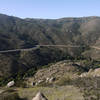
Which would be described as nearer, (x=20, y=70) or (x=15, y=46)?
(x=20, y=70)

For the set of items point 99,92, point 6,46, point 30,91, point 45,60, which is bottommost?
point 45,60

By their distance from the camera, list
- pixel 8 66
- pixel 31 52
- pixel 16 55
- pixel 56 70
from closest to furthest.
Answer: pixel 56 70 → pixel 8 66 → pixel 16 55 → pixel 31 52

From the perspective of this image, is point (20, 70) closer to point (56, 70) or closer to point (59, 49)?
point (56, 70)

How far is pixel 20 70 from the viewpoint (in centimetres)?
13088

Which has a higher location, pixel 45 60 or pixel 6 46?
pixel 6 46

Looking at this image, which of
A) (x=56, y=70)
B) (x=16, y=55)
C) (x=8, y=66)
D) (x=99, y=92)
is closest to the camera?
(x=99, y=92)

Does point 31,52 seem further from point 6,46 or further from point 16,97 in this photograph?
point 16,97

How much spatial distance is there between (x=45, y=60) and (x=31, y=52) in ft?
54.4

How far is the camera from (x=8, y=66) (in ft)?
426

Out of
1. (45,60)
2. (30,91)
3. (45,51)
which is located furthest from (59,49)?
(30,91)

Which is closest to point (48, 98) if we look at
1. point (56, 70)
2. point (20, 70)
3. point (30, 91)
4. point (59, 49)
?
point (30, 91)

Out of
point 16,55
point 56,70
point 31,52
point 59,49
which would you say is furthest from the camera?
A: point 59,49

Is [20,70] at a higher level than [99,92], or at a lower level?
lower

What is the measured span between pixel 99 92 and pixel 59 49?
153338mm
